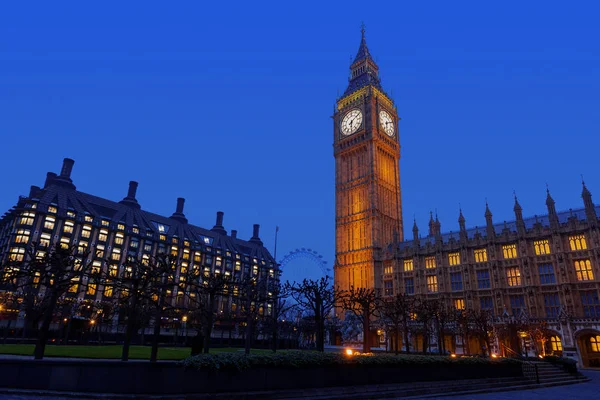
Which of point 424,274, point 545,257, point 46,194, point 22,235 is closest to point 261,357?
point 545,257

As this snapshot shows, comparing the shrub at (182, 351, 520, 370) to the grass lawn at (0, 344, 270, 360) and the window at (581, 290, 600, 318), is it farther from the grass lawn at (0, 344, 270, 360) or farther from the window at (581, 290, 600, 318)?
the window at (581, 290, 600, 318)

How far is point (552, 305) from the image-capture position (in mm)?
52125

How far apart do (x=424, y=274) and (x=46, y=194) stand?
3450 inches

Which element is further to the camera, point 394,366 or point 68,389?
point 394,366

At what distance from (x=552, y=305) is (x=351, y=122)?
204 feet

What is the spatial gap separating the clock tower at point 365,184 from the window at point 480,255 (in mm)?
18176

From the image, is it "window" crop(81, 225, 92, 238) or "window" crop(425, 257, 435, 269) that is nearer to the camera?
"window" crop(425, 257, 435, 269)

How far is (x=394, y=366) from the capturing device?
2109cm

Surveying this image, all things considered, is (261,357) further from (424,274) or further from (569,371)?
(424,274)

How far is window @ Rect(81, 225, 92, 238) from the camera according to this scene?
8869 cm

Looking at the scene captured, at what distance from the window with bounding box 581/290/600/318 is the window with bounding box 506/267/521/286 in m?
8.32

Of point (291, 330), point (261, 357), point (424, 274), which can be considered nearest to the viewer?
point (261, 357)

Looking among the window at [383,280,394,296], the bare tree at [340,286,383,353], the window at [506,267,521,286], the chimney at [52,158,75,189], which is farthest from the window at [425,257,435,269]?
the chimney at [52,158,75,189]

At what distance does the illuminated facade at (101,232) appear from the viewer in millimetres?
80188
